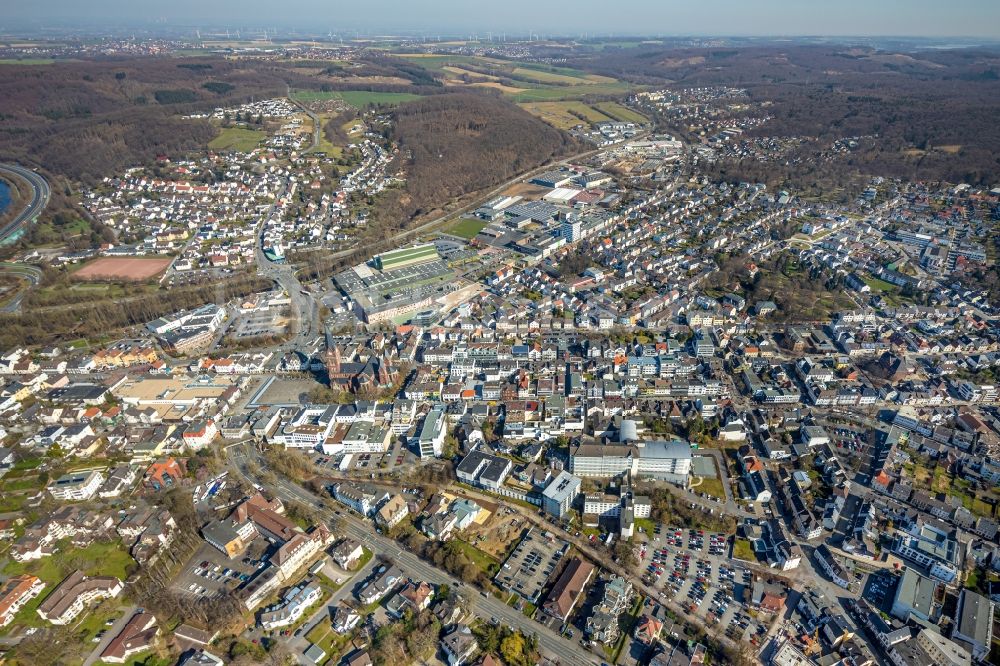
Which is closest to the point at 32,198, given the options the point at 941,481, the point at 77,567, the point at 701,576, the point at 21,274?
the point at 21,274

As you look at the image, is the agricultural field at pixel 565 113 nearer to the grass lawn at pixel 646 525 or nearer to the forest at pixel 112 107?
the forest at pixel 112 107

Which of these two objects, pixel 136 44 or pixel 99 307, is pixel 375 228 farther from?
pixel 136 44

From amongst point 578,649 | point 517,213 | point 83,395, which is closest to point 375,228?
point 517,213

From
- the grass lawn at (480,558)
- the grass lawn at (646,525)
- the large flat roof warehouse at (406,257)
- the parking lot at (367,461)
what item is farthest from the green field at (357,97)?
the grass lawn at (646,525)

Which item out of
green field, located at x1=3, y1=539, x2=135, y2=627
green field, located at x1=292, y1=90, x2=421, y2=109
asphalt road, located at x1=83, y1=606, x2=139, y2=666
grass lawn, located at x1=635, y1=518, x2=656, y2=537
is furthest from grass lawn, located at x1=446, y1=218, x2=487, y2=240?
green field, located at x1=292, y1=90, x2=421, y2=109

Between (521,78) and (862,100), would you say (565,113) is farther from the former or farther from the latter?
(862,100)

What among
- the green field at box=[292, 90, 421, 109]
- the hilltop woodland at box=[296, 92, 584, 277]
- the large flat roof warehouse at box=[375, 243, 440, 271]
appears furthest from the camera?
the green field at box=[292, 90, 421, 109]

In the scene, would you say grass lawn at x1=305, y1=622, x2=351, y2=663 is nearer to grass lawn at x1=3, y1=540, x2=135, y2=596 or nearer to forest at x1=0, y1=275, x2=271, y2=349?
grass lawn at x1=3, y1=540, x2=135, y2=596
